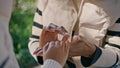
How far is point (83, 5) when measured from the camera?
1053mm

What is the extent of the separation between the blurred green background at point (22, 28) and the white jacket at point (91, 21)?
602 mm

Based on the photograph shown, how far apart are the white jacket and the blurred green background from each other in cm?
60

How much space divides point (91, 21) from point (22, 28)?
0.78 meters

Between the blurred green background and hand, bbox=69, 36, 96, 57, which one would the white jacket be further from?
the blurred green background

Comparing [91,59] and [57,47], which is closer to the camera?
[57,47]

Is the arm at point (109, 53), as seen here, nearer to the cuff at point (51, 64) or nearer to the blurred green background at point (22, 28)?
the cuff at point (51, 64)

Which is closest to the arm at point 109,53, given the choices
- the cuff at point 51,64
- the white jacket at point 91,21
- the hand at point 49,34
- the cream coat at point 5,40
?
the white jacket at point 91,21

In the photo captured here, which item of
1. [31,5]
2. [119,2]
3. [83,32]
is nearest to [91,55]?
[83,32]

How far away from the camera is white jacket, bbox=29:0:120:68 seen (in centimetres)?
100

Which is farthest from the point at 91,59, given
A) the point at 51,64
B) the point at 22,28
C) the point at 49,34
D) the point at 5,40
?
the point at 22,28

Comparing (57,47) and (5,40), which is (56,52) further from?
(5,40)

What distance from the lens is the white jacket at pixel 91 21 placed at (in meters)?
1.00

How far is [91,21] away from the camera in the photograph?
1031 millimetres

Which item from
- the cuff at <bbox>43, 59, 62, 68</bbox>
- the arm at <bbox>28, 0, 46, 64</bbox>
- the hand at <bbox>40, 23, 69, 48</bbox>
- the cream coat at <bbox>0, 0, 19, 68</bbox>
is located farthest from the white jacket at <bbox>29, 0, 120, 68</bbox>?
the cream coat at <bbox>0, 0, 19, 68</bbox>
